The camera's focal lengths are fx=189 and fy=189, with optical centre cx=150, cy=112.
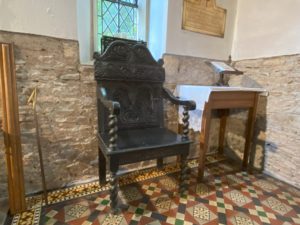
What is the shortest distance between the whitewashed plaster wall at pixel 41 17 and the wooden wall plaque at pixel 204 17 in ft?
3.81

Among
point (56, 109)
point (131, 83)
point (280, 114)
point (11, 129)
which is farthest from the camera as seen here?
point (280, 114)

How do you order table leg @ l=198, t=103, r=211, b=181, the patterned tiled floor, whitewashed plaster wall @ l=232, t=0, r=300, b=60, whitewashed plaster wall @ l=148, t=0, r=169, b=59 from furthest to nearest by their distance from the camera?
whitewashed plaster wall @ l=148, t=0, r=169, b=59 < whitewashed plaster wall @ l=232, t=0, r=300, b=60 < table leg @ l=198, t=103, r=211, b=181 < the patterned tiled floor

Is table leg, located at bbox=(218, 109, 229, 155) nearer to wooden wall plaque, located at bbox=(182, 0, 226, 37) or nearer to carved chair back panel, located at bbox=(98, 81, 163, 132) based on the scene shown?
wooden wall plaque, located at bbox=(182, 0, 226, 37)

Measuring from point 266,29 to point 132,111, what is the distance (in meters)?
1.71

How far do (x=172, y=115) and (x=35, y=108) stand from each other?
1357 mm

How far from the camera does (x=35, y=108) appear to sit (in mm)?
→ 1462

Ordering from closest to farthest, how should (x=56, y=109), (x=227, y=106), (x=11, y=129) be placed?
1. (x=11, y=129)
2. (x=56, y=109)
3. (x=227, y=106)

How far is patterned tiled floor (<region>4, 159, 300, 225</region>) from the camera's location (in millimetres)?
1379

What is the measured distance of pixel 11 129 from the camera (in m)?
1.33

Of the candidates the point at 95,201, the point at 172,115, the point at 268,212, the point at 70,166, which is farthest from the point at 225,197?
the point at 70,166

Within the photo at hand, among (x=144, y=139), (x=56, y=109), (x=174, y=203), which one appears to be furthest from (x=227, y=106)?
(x=56, y=109)

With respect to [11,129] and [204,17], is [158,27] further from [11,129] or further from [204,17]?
[11,129]

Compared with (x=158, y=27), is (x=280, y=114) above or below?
below

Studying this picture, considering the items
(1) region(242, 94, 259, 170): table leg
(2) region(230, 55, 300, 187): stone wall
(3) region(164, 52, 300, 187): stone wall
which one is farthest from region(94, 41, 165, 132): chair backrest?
(2) region(230, 55, 300, 187): stone wall
